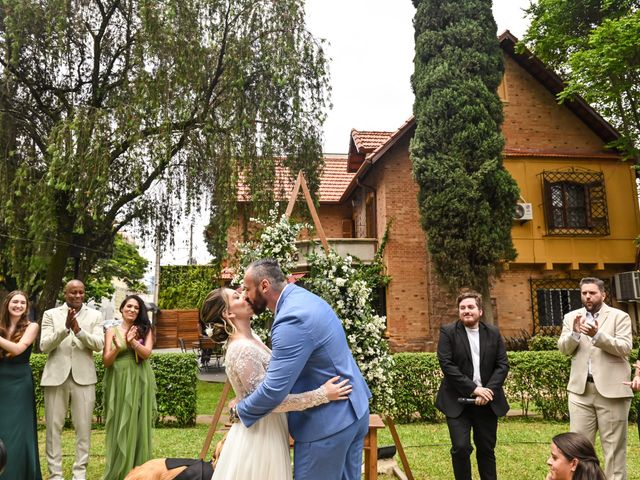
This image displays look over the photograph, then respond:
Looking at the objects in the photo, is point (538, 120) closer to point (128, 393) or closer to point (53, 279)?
point (53, 279)

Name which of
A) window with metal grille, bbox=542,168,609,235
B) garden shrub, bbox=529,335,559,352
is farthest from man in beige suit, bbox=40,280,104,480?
window with metal grille, bbox=542,168,609,235

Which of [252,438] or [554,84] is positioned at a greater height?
[554,84]

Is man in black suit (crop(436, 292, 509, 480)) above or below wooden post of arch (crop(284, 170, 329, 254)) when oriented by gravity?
below

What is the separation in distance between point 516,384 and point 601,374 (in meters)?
4.82

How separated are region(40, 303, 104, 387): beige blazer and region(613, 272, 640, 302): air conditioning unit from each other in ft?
52.4

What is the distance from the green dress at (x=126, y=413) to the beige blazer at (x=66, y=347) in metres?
0.35

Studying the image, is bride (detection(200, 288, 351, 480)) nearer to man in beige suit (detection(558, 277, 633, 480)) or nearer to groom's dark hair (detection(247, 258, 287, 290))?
groom's dark hair (detection(247, 258, 287, 290))

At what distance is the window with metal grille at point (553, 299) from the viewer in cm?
1688

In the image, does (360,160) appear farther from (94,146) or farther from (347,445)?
(347,445)

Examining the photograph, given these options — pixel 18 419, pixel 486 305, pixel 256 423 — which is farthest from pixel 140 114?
pixel 486 305

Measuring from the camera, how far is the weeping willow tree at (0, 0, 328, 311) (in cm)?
1011

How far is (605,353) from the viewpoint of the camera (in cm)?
518

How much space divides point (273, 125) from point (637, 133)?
44.7 feet

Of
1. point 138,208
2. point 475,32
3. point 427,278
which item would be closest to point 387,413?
point 138,208
